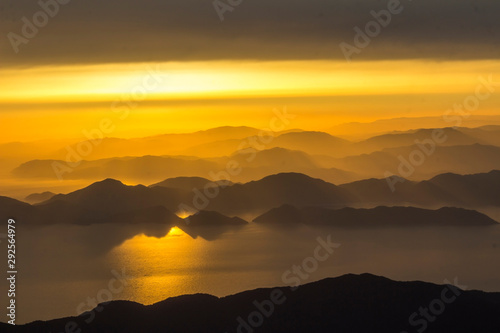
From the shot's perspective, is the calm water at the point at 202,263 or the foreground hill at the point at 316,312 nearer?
the foreground hill at the point at 316,312

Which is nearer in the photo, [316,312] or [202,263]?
[316,312]

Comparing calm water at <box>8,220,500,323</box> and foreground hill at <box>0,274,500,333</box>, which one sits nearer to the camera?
foreground hill at <box>0,274,500,333</box>

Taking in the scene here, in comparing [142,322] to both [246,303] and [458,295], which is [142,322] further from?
[458,295]

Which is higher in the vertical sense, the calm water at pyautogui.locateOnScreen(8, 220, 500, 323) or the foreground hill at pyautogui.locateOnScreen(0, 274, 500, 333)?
the calm water at pyautogui.locateOnScreen(8, 220, 500, 323)

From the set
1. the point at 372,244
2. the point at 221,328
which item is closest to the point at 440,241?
the point at 372,244
